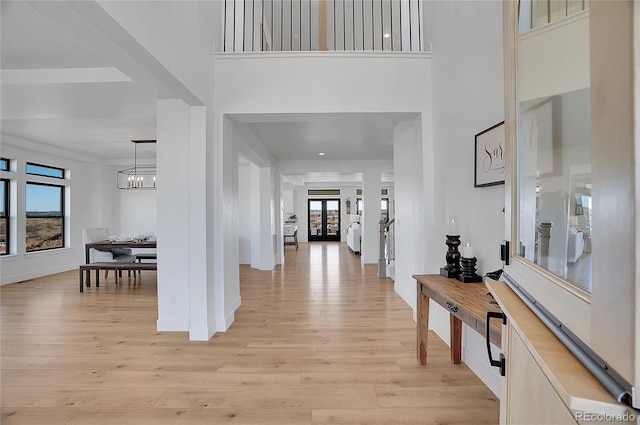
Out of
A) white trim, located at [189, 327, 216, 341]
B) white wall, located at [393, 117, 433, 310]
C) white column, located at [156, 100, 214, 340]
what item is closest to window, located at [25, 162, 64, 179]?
white column, located at [156, 100, 214, 340]

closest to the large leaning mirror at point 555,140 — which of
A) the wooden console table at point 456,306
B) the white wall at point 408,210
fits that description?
the wooden console table at point 456,306

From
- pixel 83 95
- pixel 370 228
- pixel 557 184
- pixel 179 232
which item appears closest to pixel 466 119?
pixel 557 184

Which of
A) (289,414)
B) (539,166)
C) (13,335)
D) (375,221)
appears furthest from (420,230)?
(13,335)

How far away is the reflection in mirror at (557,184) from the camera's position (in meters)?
0.62

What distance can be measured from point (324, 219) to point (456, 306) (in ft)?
39.5

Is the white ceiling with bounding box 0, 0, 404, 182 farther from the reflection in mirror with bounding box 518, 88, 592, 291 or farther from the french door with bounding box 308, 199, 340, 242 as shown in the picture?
the french door with bounding box 308, 199, 340, 242

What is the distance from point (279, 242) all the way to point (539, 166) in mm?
6937

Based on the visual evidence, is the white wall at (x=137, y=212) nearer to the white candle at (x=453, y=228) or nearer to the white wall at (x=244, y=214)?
the white wall at (x=244, y=214)

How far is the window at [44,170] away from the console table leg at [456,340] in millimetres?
8242

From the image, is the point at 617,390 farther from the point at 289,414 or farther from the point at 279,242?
the point at 279,242

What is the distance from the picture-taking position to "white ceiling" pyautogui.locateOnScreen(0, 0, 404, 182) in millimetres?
2107

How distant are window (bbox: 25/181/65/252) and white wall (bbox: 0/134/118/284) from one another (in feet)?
0.56

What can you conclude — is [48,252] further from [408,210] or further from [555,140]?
[555,140]

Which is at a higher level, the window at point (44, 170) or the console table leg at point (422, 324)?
the window at point (44, 170)
